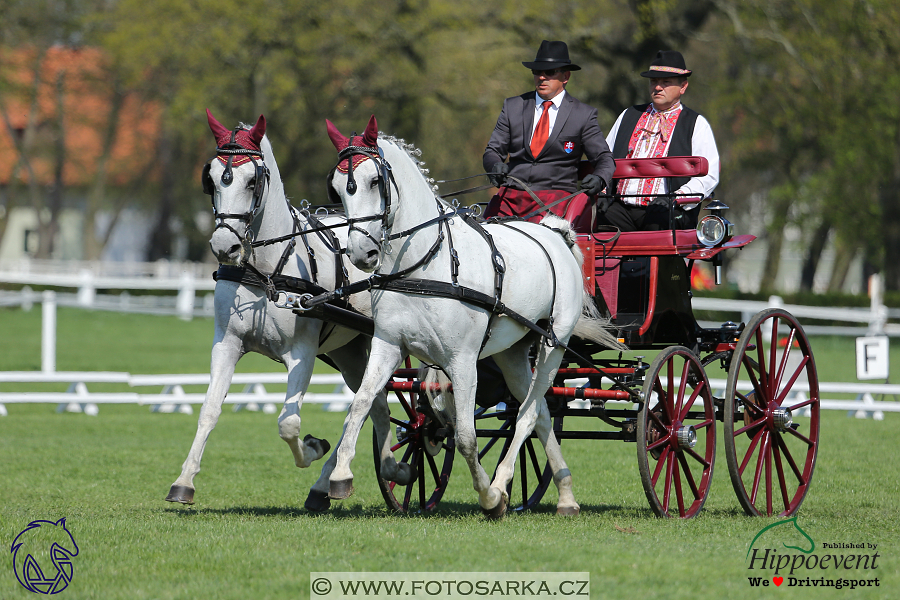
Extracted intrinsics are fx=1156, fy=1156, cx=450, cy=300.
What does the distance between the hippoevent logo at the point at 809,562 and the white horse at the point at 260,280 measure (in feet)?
7.83

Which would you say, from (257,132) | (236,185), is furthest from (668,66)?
(236,185)

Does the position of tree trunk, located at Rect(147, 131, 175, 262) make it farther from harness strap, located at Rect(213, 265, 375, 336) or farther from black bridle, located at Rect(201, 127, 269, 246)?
black bridle, located at Rect(201, 127, 269, 246)

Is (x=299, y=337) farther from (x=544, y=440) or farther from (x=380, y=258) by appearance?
(x=544, y=440)

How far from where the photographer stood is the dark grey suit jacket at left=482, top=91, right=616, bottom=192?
25.2 ft

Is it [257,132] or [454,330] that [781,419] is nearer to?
[454,330]

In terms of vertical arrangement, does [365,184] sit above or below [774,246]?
above

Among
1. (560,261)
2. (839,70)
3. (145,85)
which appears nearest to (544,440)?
(560,261)

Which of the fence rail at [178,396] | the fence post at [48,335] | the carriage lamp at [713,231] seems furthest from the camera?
the fence post at [48,335]

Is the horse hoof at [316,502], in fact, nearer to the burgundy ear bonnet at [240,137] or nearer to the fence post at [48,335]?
the burgundy ear bonnet at [240,137]

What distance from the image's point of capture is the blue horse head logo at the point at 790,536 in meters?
5.81

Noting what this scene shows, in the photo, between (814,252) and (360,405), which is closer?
(360,405)

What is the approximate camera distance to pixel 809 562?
5496mm

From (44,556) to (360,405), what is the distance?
175 centimetres

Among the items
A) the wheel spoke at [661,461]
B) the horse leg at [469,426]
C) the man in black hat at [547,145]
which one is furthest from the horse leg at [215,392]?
the wheel spoke at [661,461]
